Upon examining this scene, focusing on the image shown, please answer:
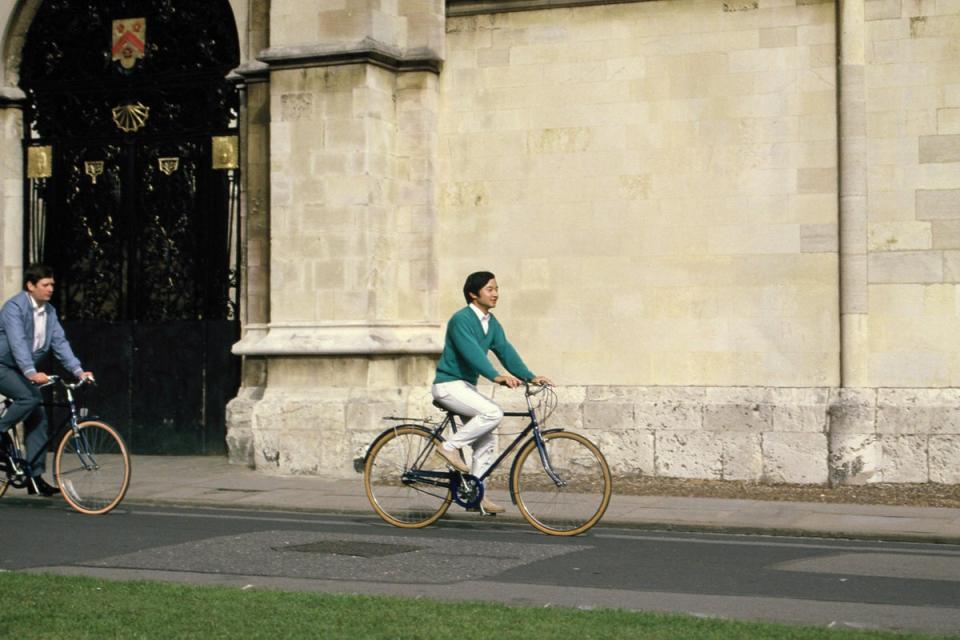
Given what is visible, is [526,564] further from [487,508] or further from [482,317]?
[482,317]

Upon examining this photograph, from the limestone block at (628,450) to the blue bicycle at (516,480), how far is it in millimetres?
3651

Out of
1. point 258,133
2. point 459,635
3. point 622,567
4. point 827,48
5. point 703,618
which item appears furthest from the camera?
point 258,133

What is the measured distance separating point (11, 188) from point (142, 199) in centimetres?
176

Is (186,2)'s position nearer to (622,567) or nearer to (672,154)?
(672,154)

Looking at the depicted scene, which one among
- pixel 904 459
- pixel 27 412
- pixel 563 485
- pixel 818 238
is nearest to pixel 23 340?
pixel 27 412

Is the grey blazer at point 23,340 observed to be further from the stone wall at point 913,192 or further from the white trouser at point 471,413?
the stone wall at point 913,192

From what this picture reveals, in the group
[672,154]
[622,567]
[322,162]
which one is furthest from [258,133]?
[622,567]

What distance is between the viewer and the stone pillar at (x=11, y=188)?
17938 mm

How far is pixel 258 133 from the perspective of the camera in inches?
653

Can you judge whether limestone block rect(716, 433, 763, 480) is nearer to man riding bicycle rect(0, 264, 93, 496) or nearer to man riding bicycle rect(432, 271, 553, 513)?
man riding bicycle rect(432, 271, 553, 513)

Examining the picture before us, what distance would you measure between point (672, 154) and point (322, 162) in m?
3.46

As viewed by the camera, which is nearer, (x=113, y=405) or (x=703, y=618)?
(x=703, y=618)

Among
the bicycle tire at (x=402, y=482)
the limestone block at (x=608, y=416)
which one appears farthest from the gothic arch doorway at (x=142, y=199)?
the bicycle tire at (x=402, y=482)

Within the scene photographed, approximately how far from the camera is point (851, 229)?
46.5 ft
